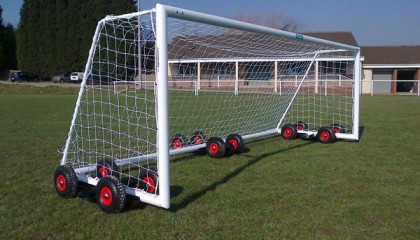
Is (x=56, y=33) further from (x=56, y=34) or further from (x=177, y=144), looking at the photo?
(x=177, y=144)

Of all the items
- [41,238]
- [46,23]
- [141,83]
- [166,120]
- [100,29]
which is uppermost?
[46,23]

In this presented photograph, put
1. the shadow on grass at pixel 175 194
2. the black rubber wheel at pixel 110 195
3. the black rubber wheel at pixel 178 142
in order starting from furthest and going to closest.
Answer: the black rubber wheel at pixel 178 142, the shadow on grass at pixel 175 194, the black rubber wheel at pixel 110 195

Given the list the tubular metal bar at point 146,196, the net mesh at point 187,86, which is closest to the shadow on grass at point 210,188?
the tubular metal bar at point 146,196

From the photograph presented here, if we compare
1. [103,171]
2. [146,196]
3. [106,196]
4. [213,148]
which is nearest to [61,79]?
[213,148]

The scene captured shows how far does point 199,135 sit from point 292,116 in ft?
21.7

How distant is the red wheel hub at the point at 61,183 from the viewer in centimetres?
483

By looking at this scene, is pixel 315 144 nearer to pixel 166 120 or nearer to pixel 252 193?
pixel 252 193

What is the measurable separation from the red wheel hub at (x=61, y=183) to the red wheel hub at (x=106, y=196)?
0.68 metres

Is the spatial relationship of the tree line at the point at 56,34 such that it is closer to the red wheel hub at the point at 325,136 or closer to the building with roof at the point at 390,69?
the building with roof at the point at 390,69

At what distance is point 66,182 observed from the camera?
4789mm

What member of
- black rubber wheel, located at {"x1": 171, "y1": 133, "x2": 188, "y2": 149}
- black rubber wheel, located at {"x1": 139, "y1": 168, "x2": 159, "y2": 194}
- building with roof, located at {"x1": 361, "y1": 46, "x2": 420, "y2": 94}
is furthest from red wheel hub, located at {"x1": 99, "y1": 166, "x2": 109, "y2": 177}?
building with roof, located at {"x1": 361, "y1": 46, "x2": 420, "y2": 94}

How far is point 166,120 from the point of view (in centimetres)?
422

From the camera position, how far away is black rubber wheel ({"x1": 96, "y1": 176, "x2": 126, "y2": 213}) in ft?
14.0

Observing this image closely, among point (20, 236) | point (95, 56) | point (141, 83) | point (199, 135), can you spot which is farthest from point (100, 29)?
point (199, 135)
